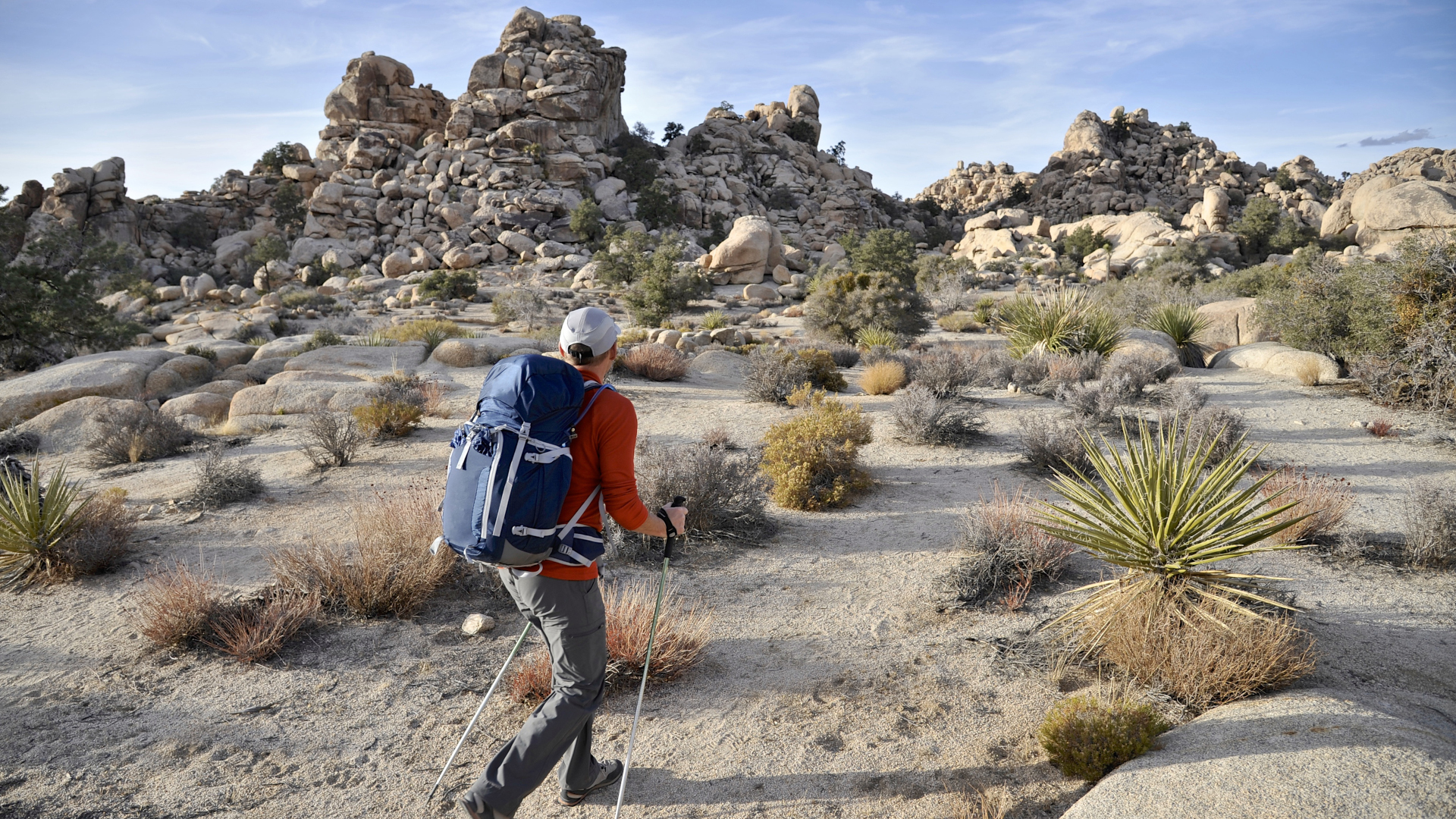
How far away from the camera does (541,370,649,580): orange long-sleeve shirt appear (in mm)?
2668

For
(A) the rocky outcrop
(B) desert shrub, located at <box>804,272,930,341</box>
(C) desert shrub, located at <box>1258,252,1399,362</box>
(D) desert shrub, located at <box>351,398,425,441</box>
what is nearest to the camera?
(A) the rocky outcrop

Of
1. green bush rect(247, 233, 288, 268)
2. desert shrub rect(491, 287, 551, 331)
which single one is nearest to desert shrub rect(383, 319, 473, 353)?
desert shrub rect(491, 287, 551, 331)

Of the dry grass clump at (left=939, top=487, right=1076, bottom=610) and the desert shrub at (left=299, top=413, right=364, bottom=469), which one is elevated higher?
the desert shrub at (left=299, top=413, right=364, bottom=469)

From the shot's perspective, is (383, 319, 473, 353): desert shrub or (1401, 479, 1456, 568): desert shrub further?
(383, 319, 473, 353): desert shrub

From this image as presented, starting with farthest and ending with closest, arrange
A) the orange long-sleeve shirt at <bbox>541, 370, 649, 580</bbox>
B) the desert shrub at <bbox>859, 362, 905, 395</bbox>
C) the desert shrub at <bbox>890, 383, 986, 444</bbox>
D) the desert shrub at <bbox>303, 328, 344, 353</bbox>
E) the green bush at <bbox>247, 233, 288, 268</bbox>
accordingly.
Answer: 1. the green bush at <bbox>247, 233, 288, 268</bbox>
2. the desert shrub at <bbox>303, 328, 344, 353</bbox>
3. the desert shrub at <bbox>859, 362, 905, 395</bbox>
4. the desert shrub at <bbox>890, 383, 986, 444</bbox>
5. the orange long-sleeve shirt at <bbox>541, 370, 649, 580</bbox>

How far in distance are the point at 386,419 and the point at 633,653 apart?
23.5ft

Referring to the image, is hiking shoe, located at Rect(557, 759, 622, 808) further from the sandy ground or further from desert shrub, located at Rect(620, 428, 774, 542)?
desert shrub, located at Rect(620, 428, 774, 542)

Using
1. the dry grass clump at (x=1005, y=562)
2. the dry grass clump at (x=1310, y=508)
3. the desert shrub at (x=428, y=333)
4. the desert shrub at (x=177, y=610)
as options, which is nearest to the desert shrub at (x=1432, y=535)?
the dry grass clump at (x=1310, y=508)

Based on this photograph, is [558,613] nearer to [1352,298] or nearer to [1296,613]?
[1296,613]

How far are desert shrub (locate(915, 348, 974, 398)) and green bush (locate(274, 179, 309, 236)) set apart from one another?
176 feet

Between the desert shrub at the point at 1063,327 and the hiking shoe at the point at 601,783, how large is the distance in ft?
39.5

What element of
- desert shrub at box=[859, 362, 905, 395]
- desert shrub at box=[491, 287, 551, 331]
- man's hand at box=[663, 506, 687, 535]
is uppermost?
desert shrub at box=[491, 287, 551, 331]

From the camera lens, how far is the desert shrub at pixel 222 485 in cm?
738

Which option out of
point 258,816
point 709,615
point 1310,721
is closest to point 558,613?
point 258,816
